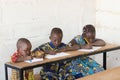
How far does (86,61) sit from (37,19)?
3.17ft

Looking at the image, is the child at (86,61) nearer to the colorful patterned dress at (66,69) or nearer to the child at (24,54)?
the colorful patterned dress at (66,69)

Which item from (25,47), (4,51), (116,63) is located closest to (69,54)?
(25,47)

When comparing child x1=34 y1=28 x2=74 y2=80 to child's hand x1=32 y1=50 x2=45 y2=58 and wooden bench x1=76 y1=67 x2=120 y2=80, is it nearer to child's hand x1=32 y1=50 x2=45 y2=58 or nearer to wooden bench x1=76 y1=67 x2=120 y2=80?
child's hand x1=32 y1=50 x2=45 y2=58

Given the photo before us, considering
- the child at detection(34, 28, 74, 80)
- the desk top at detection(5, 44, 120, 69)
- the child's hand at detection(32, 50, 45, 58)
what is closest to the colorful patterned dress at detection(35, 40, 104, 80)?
the child at detection(34, 28, 74, 80)

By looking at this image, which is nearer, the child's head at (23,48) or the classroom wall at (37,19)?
the child's head at (23,48)

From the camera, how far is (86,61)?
420cm

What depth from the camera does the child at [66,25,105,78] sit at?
399 cm

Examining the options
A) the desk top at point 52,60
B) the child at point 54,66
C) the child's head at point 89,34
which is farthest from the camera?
the child's head at point 89,34

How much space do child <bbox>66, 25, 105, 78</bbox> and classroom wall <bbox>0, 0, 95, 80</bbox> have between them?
1.75 feet

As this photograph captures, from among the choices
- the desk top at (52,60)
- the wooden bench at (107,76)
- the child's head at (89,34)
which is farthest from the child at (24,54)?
the child's head at (89,34)

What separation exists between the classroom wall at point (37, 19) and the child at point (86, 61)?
1.75ft

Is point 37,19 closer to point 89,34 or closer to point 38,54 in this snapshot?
point 89,34

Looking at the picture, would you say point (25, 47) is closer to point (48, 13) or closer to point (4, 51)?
point (4, 51)

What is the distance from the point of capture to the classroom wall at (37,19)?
4.00m
